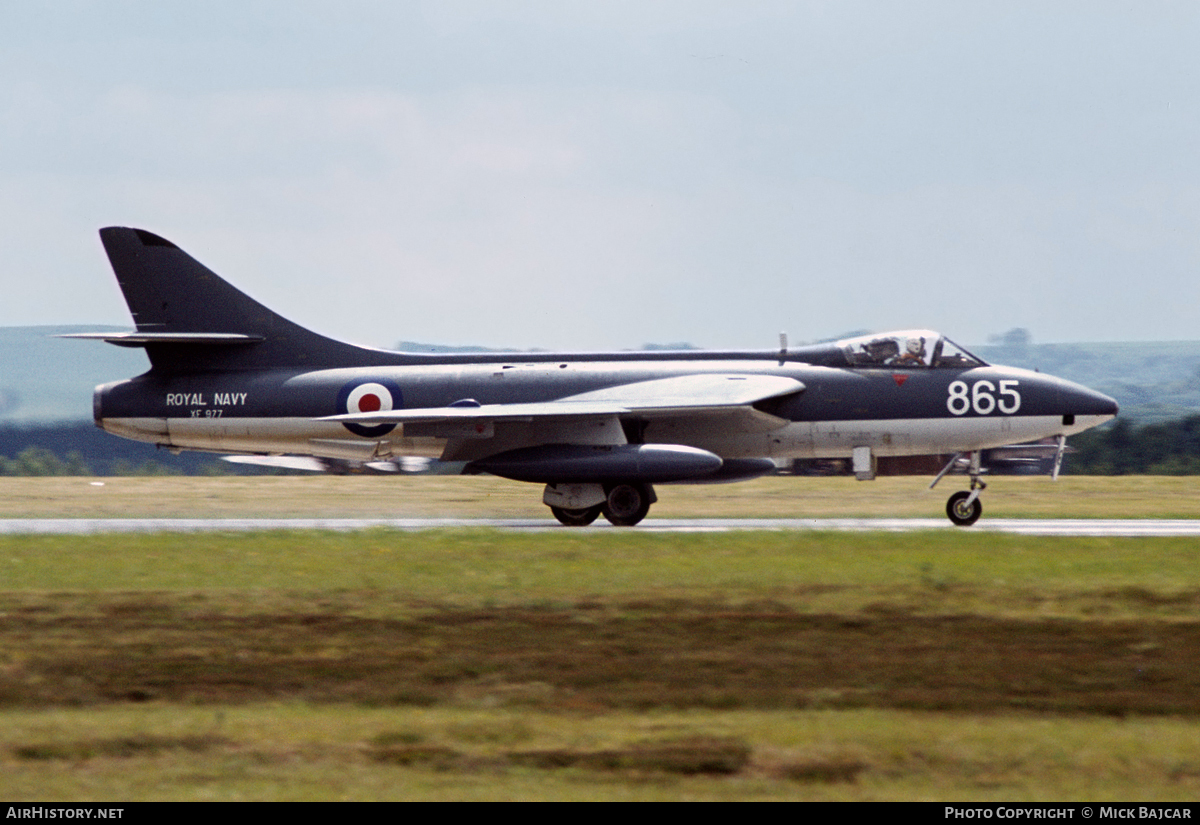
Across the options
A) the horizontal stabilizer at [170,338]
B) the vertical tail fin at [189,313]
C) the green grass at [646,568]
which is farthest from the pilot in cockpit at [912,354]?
the horizontal stabilizer at [170,338]

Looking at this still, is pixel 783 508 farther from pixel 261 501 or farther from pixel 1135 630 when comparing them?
pixel 1135 630

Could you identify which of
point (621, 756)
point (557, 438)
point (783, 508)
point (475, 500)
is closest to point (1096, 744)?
point (621, 756)

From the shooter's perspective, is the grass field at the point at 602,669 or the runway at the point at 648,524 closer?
the grass field at the point at 602,669

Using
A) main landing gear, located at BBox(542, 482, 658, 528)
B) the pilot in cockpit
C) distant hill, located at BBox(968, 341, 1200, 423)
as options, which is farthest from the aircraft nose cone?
distant hill, located at BBox(968, 341, 1200, 423)

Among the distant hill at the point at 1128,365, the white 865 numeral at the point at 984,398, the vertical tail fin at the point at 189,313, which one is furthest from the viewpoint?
the distant hill at the point at 1128,365

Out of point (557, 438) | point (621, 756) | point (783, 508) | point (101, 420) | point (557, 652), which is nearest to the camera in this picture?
point (621, 756)

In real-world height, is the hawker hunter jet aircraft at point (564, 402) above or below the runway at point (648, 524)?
above

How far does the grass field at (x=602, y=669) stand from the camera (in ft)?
20.2

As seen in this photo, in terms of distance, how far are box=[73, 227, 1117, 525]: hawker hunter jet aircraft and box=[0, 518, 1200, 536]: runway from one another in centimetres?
71

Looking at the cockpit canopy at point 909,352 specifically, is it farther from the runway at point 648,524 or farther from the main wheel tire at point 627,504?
the main wheel tire at point 627,504

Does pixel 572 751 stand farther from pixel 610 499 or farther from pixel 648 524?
pixel 648 524

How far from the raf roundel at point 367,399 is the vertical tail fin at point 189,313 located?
0.66 metres

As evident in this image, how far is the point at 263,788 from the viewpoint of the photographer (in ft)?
19.5
